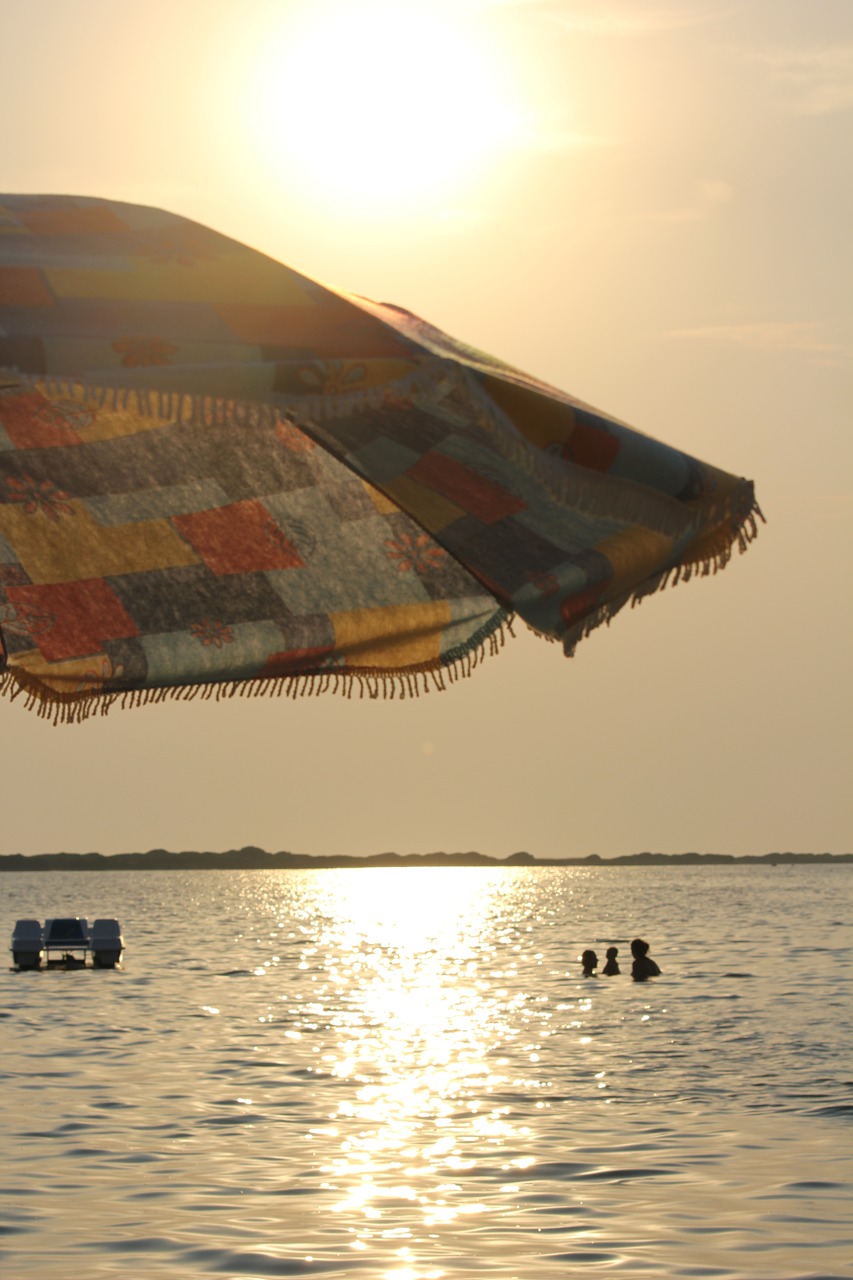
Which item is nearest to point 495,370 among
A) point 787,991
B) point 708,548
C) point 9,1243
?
point 708,548

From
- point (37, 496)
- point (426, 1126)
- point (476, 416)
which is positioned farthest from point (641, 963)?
point (476, 416)

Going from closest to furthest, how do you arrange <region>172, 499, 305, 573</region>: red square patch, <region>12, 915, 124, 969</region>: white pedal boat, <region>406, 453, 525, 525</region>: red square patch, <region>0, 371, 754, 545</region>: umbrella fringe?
1. <region>0, 371, 754, 545</region>: umbrella fringe
2. <region>406, 453, 525, 525</region>: red square patch
3. <region>172, 499, 305, 573</region>: red square patch
4. <region>12, 915, 124, 969</region>: white pedal boat

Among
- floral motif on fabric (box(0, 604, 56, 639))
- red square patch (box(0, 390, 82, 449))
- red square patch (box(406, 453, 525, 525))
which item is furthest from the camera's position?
floral motif on fabric (box(0, 604, 56, 639))

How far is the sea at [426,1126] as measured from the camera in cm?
1351

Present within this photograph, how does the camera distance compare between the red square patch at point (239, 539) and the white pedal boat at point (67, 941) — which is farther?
the white pedal boat at point (67, 941)

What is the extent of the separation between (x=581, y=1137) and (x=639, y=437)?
18328mm

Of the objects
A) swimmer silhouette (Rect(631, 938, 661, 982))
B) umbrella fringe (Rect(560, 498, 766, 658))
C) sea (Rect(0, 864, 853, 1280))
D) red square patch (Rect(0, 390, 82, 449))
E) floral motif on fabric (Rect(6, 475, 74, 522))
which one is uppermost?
red square patch (Rect(0, 390, 82, 449))

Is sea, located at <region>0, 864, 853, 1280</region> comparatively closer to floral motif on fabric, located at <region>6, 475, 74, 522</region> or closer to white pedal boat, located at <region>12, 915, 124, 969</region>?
white pedal boat, located at <region>12, 915, 124, 969</region>

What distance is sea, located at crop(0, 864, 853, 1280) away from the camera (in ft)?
44.3

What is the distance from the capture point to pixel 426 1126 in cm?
2064

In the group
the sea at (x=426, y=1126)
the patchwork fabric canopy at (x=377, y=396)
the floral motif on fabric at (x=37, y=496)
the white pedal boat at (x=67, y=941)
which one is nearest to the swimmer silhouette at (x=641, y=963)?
the sea at (x=426, y=1126)

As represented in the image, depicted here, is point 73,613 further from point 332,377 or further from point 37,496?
point 332,377

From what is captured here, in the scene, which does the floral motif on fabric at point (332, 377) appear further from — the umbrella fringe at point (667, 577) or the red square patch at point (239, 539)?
the red square patch at point (239, 539)

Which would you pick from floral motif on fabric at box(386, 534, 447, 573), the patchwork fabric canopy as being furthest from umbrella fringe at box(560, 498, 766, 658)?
floral motif on fabric at box(386, 534, 447, 573)
